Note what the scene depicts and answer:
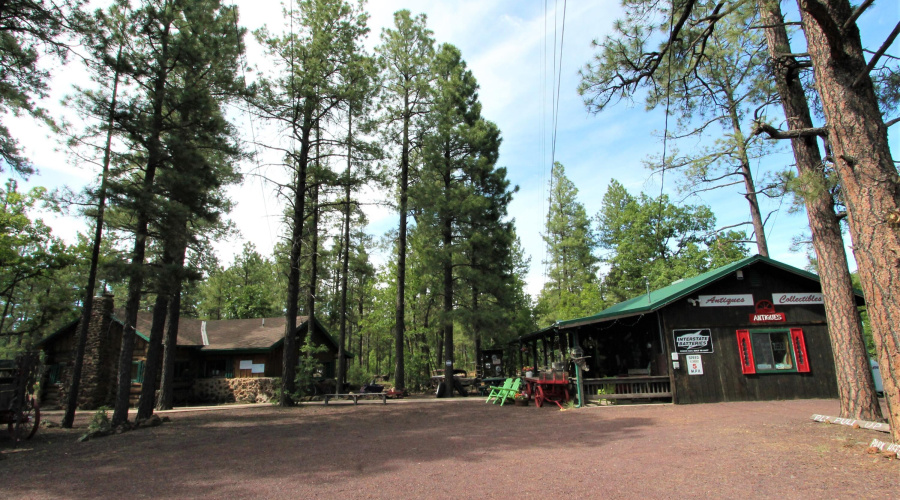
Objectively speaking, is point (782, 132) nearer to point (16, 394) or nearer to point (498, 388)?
point (498, 388)

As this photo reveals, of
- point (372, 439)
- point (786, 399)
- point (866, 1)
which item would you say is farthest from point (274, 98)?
point (786, 399)

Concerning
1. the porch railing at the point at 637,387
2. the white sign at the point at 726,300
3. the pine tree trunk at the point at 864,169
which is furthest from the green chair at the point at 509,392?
the pine tree trunk at the point at 864,169

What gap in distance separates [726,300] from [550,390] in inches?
234

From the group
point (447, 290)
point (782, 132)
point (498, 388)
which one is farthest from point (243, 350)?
point (782, 132)

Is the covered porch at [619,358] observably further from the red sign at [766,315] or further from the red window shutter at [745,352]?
the red sign at [766,315]

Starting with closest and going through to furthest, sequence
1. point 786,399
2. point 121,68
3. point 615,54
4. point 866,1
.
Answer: point 866,1 < point 615,54 < point 121,68 < point 786,399

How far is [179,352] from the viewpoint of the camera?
20.5m

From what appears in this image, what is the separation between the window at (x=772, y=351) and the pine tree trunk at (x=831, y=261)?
5.10m

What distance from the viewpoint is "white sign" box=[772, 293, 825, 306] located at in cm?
1350

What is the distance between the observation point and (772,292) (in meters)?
13.6

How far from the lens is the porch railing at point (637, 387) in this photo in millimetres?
13203

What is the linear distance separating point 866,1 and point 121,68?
1431 cm

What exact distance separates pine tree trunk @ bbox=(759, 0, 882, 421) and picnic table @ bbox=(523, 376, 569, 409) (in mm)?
6987

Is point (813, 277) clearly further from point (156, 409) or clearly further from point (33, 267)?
point (33, 267)
